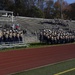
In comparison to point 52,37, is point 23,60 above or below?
below

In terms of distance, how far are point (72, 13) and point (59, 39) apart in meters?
65.6

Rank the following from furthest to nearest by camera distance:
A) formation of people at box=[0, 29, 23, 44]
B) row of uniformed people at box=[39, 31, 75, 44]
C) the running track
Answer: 1. row of uniformed people at box=[39, 31, 75, 44]
2. formation of people at box=[0, 29, 23, 44]
3. the running track

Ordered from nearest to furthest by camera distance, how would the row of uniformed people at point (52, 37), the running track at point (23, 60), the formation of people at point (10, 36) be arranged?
the running track at point (23, 60)
the formation of people at point (10, 36)
the row of uniformed people at point (52, 37)

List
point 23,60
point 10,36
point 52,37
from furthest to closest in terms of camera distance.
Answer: point 52,37, point 10,36, point 23,60

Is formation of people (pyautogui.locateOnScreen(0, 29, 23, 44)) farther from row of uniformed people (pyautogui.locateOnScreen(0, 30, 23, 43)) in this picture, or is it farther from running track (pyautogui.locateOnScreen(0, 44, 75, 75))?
running track (pyautogui.locateOnScreen(0, 44, 75, 75))

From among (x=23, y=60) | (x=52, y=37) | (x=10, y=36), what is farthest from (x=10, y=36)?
(x=23, y=60)

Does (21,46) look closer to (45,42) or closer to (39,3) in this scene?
(45,42)

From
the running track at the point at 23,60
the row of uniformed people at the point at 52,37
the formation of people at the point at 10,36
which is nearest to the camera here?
the running track at the point at 23,60

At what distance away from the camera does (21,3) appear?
73625 millimetres

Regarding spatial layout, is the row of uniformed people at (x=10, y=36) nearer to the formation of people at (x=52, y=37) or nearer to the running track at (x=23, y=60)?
the formation of people at (x=52, y=37)

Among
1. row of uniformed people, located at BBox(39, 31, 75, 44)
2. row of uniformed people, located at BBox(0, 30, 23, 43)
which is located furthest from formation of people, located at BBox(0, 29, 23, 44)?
row of uniformed people, located at BBox(39, 31, 75, 44)

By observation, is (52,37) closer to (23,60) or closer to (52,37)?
(52,37)

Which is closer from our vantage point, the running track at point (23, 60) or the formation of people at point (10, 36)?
the running track at point (23, 60)

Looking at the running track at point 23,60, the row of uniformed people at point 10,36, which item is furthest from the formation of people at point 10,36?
the running track at point 23,60
